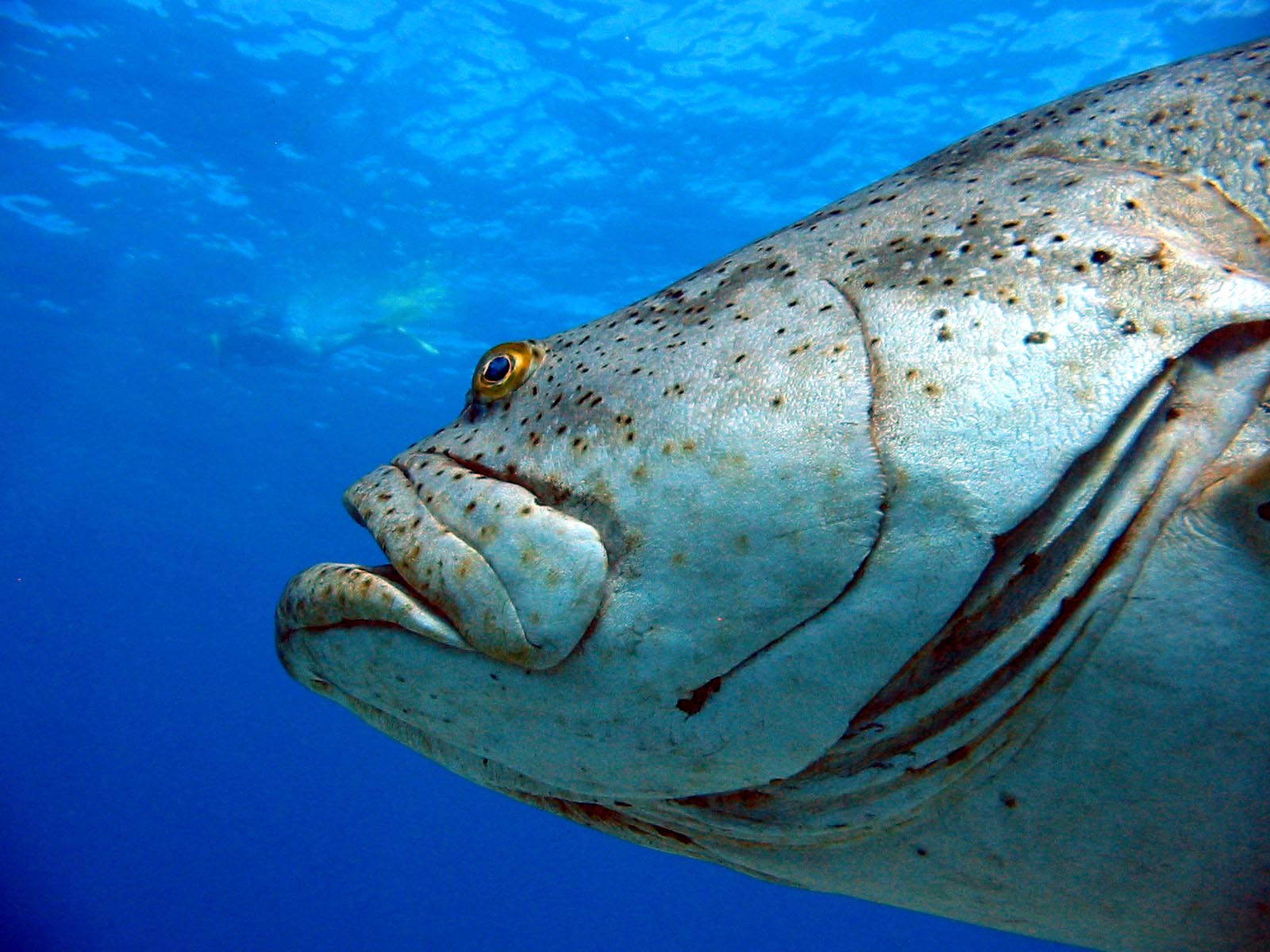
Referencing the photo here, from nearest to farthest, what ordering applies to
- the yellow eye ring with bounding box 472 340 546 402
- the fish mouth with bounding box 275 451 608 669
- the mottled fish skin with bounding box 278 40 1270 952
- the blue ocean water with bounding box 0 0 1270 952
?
the mottled fish skin with bounding box 278 40 1270 952 < the fish mouth with bounding box 275 451 608 669 < the yellow eye ring with bounding box 472 340 546 402 < the blue ocean water with bounding box 0 0 1270 952

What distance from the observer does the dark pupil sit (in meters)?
2.31

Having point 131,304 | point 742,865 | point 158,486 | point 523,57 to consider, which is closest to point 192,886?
point 158,486

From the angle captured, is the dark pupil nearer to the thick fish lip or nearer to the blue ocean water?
the thick fish lip

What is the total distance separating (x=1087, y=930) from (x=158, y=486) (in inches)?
1997

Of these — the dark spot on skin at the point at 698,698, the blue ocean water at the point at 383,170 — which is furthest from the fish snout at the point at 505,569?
the blue ocean water at the point at 383,170

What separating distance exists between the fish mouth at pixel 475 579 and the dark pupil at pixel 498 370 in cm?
41

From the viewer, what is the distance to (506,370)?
7.64 feet

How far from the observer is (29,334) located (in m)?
30.4

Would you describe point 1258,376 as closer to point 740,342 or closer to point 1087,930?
point 740,342

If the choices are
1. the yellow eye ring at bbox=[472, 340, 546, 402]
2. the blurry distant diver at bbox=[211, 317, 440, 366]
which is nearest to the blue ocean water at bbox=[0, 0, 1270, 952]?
the blurry distant diver at bbox=[211, 317, 440, 366]

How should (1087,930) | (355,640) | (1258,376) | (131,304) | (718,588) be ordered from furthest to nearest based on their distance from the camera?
(131,304) < (1087,930) < (355,640) < (718,588) < (1258,376)

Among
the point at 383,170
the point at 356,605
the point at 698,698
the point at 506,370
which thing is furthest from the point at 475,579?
the point at 383,170

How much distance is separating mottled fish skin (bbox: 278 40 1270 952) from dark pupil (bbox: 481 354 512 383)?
29cm

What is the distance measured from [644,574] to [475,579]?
0.39 metres
